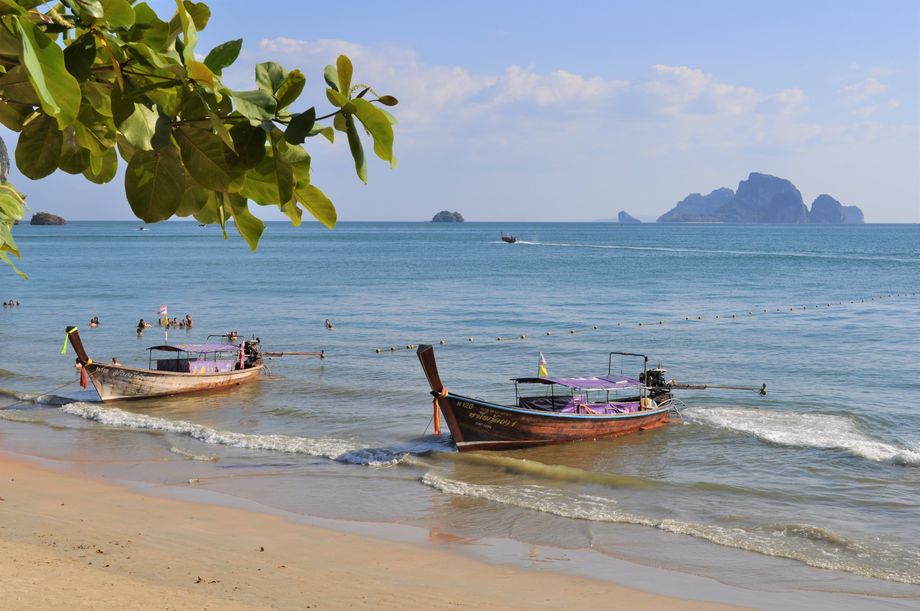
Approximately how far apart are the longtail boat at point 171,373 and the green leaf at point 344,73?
2848 centimetres

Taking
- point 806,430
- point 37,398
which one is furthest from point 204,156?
point 37,398

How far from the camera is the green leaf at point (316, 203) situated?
1878 millimetres

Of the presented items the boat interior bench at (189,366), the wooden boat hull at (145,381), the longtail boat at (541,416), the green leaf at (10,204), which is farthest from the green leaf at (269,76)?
the boat interior bench at (189,366)

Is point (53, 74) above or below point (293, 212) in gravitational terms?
above

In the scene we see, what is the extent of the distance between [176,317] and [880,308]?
4472 centimetres

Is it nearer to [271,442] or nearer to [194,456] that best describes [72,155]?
[194,456]

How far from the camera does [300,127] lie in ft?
5.16

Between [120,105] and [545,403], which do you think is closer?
[120,105]

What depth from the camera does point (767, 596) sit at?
43.4ft

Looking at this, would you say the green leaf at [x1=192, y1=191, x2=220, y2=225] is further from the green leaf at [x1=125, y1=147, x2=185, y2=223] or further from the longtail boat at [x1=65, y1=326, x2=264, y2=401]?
the longtail boat at [x1=65, y1=326, x2=264, y2=401]

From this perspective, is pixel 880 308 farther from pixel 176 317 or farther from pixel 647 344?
pixel 176 317

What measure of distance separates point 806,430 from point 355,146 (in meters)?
26.3

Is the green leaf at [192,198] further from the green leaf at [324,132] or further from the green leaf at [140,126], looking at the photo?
the green leaf at [324,132]

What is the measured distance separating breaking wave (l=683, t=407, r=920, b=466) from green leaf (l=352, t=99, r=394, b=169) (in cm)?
2334
